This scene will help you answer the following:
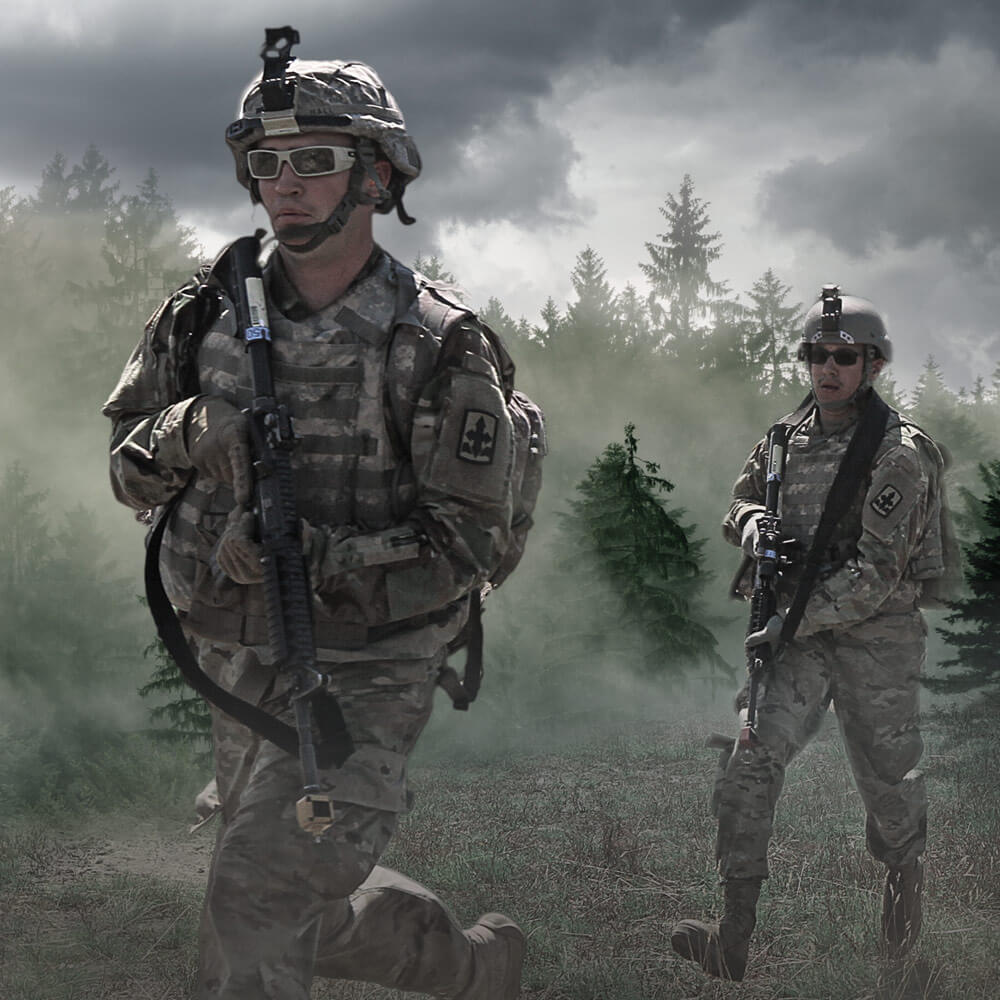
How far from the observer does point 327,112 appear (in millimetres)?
3531

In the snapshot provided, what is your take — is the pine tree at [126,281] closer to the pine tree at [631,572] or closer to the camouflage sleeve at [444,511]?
the pine tree at [631,572]

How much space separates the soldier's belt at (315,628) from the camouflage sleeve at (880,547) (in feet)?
8.55

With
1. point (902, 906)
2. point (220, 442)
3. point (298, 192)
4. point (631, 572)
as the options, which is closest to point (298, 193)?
point (298, 192)

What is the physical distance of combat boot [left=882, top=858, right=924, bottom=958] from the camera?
5.94 m

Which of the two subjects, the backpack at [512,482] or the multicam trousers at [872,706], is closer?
the backpack at [512,482]

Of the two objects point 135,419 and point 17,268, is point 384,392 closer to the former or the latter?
point 135,419

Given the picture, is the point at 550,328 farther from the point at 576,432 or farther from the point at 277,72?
the point at 277,72

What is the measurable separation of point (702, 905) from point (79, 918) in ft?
10.8

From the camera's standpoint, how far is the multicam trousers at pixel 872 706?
586 cm

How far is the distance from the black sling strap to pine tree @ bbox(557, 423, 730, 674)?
12.6 m

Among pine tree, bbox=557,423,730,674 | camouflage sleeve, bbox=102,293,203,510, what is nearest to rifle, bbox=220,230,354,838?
camouflage sleeve, bbox=102,293,203,510

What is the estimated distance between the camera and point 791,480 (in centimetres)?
620

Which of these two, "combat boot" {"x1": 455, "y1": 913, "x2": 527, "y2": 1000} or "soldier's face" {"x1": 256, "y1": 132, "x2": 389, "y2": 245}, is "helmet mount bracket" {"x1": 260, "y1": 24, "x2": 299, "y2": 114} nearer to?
"soldier's face" {"x1": 256, "y1": 132, "x2": 389, "y2": 245}

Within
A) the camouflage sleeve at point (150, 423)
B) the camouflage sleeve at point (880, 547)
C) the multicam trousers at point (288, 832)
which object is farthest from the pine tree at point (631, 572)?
the camouflage sleeve at point (150, 423)
